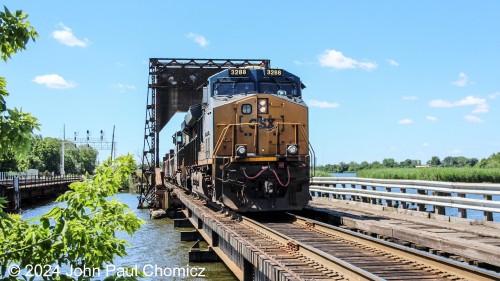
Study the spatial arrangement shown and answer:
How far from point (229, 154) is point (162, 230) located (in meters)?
10.2

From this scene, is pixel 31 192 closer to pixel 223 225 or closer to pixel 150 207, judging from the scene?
pixel 150 207

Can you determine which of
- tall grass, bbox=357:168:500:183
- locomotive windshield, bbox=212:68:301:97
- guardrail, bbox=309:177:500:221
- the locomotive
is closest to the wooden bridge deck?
guardrail, bbox=309:177:500:221

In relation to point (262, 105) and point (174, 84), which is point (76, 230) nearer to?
point (262, 105)

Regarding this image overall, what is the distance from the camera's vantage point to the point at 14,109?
12.9ft

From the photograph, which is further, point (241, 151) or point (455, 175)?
point (455, 175)

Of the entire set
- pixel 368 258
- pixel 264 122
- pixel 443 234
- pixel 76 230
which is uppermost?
pixel 264 122

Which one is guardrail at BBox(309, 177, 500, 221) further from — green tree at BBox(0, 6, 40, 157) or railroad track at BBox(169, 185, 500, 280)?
green tree at BBox(0, 6, 40, 157)

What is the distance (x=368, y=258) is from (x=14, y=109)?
6041 mm

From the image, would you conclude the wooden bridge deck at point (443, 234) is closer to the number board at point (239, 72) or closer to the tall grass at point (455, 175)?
the number board at point (239, 72)

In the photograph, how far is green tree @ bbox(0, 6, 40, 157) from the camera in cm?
388

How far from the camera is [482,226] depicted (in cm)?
1170

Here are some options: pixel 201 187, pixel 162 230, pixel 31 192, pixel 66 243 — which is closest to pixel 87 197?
pixel 66 243

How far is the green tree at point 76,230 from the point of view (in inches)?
156

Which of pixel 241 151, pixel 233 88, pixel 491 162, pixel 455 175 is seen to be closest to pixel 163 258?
pixel 241 151
